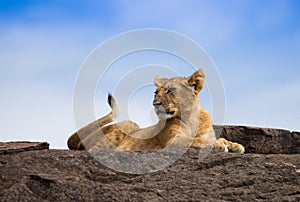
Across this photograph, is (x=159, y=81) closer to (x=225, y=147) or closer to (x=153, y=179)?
(x=225, y=147)

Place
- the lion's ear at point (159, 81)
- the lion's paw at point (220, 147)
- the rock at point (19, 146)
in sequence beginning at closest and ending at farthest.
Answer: the rock at point (19, 146) → the lion's paw at point (220, 147) → the lion's ear at point (159, 81)

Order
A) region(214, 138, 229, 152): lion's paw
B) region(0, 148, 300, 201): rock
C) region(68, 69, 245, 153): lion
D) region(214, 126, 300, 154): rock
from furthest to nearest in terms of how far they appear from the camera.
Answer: region(214, 126, 300, 154): rock → region(68, 69, 245, 153): lion → region(214, 138, 229, 152): lion's paw → region(0, 148, 300, 201): rock

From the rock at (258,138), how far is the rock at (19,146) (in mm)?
4659

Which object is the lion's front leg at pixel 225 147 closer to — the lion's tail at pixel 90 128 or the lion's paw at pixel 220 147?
the lion's paw at pixel 220 147

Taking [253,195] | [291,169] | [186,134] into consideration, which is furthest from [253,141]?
[253,195]

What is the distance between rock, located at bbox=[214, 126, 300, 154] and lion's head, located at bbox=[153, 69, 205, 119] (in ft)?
8.18

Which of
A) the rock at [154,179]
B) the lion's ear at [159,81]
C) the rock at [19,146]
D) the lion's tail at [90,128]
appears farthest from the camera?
the lion's tail at [90,128]

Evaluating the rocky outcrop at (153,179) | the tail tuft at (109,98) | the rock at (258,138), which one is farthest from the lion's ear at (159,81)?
the rock at (258,138)

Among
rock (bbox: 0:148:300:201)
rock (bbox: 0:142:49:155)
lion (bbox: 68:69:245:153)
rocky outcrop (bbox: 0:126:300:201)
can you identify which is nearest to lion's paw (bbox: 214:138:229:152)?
lion (bbox: 68:69:245:153)

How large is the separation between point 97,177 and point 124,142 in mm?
3124

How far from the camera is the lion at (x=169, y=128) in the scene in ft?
31.0

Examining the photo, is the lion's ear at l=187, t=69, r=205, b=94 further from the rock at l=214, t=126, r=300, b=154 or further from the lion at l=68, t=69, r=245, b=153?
the rock at l=214, t=126, r=300, b=154

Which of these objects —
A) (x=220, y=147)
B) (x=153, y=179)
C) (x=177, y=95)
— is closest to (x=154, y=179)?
(x=153, y=179)

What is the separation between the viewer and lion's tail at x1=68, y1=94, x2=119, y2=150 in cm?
1013
